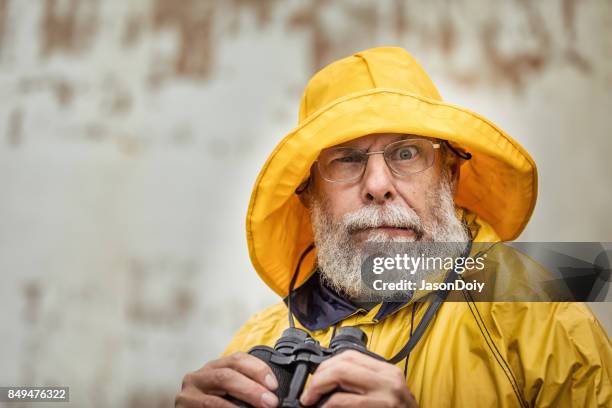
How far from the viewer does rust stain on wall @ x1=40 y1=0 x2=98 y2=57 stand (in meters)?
1.62

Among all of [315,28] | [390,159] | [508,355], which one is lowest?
[508,355]

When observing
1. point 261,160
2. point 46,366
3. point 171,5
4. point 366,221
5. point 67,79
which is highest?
point 171,5

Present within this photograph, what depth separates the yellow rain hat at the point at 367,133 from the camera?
2.87ft

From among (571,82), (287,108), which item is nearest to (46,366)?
(287,108)

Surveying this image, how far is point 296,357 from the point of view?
0.65m

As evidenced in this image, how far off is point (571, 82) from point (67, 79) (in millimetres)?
1333

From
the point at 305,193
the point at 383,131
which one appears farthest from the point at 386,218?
the point at 305,193

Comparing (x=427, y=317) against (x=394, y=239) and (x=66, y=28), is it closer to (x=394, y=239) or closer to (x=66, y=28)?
(x=394, y=239)

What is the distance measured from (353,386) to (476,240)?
0.35 metres

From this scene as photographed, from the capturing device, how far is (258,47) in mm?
1634

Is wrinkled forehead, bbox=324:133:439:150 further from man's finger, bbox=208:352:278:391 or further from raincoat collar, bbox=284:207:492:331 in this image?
man's finger, bbox=208:352:278:391

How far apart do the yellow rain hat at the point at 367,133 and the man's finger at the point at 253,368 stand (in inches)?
13.0

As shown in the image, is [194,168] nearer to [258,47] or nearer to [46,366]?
[258,47]

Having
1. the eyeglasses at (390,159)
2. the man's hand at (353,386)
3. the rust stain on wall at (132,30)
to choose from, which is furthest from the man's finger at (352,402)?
the rust stain on wall at (132,30)
